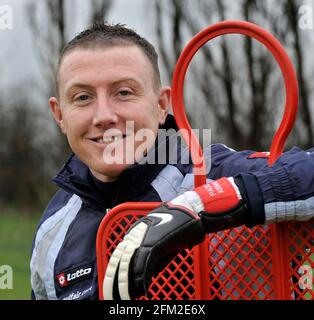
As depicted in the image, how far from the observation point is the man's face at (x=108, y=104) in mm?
1880

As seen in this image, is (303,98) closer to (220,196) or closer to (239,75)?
(239,75)

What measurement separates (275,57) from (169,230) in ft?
1.47

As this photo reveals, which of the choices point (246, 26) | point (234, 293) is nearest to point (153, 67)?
point (246, 26)

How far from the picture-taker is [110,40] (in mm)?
1992

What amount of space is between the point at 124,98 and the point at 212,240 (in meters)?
0.44

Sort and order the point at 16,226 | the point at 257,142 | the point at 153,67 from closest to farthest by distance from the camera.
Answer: the point at 153,67, the point at 257,142, the point at 16,226

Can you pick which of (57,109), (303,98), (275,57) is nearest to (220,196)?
(275,57)

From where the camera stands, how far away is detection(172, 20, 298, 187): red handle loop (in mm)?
1581

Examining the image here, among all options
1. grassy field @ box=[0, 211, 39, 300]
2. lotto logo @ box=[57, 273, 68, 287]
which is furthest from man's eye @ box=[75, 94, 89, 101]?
grassy field @ box=[0, 211, 39, 300]

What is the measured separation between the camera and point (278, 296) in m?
1.64

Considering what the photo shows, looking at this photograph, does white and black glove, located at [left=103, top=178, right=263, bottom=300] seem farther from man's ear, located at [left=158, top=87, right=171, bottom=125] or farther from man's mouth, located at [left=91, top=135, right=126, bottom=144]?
man's ear, located at [left=158, top=87, right=171, bottom=125]

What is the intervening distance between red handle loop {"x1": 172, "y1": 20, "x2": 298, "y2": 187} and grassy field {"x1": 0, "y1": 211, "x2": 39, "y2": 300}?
17.6ft

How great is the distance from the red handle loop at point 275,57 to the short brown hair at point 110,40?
1.16ft
